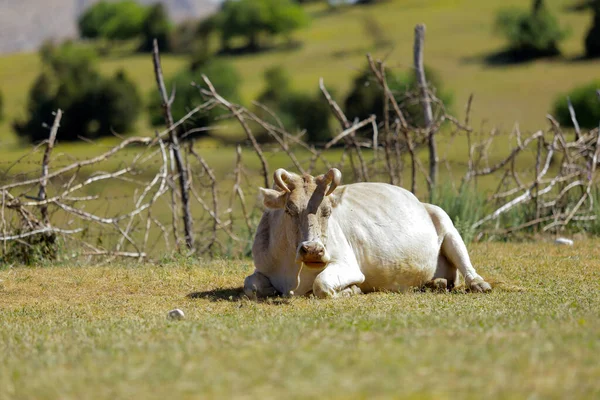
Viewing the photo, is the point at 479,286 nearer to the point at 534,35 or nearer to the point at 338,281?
the point at 338,281

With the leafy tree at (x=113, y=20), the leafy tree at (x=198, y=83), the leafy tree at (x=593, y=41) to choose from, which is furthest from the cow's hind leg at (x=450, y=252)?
the leafy tree at (x=113, y=20)

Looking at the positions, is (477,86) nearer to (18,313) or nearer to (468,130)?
(468,130)

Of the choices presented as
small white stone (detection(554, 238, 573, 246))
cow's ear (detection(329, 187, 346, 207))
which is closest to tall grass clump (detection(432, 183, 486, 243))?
small white stone (detection(554, 238, 573, 246))

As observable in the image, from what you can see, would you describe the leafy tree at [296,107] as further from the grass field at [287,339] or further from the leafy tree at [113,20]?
the leafy tree at [113,20]

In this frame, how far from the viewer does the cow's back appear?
9961mm

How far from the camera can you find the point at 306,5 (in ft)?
542

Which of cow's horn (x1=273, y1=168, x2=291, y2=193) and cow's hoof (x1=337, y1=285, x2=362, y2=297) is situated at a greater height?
cow's horn (x1=273, y1=168, x2=291, y2=193)

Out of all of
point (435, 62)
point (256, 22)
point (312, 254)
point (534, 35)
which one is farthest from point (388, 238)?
point (256, 22)

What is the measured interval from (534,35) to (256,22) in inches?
1757

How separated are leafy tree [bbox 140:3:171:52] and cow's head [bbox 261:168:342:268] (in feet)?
398

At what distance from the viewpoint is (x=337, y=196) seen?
32.7 ft

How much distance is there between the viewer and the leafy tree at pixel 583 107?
2434 inches

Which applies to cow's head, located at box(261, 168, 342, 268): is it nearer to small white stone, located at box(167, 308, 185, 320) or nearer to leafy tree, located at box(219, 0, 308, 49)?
small white stone, located at box(167, 308, 185, 320)

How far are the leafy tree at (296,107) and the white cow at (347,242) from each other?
49240 millimetres
